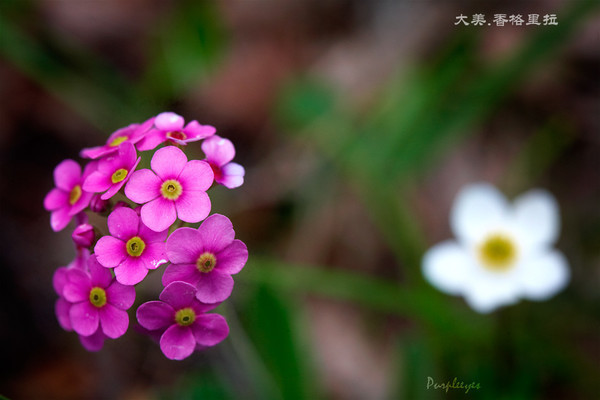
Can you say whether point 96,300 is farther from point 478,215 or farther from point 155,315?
point 478,215

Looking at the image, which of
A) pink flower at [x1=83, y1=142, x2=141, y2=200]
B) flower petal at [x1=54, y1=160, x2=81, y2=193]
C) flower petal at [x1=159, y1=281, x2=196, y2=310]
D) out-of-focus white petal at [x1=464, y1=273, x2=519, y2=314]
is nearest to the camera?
flower petal at [x1=159, y1=281, x2=196, y2=310]

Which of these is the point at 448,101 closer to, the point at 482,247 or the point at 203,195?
the point at 482,247

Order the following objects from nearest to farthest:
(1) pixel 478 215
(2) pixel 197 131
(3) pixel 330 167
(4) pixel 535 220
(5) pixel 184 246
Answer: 1. (5) pixel 184 246
2. (2) pixel 197 131
3. (4) pixel 535 220
4. (1) pixel 478 215
5. (3) pixel 330 167

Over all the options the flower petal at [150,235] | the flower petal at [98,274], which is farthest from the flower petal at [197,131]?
the flower petal at [98,274]

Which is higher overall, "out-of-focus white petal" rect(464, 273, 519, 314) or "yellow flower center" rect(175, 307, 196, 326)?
"out-of-focus white petal" rect(464, 273, 519, 314)

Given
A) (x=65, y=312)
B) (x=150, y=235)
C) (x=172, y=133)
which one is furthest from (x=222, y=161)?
(x=65, y=312)

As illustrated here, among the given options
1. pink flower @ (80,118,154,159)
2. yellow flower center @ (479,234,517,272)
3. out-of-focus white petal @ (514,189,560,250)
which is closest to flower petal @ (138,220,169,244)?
pink flower @ (80,118,154,159)

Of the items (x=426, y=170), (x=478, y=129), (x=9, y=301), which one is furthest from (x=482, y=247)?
(x=9, y=301)

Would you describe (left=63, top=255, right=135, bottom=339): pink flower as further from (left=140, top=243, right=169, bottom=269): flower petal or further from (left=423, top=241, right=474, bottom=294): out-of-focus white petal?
(left=423, top=241, right=474, bottom=294): out-of-focus white petal
